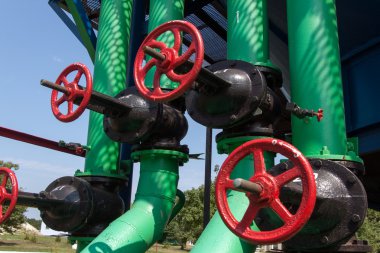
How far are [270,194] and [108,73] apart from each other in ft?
7.24

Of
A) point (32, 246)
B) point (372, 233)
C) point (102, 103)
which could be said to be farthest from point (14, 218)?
point (102, 103)

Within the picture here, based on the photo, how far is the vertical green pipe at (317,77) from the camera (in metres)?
1.78

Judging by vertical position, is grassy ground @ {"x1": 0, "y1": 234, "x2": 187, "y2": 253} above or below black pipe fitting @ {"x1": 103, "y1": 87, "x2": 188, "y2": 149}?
below

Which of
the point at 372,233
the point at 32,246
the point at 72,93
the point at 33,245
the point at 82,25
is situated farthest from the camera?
the point at 33,245

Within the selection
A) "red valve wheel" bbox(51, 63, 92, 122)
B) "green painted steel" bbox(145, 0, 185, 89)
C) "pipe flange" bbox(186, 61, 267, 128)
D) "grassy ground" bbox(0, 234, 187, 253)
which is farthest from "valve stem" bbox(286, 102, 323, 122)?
"grassy ground" bbox(0, 234, 187, 253)

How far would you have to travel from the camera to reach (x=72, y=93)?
2.02m

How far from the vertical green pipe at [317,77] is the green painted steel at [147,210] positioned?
1.00m

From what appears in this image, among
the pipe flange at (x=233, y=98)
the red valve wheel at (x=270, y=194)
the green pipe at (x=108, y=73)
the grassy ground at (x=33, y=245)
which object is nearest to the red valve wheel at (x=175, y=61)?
the pipe flange at (x=233, y=98)

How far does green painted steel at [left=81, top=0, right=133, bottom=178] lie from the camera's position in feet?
9.77

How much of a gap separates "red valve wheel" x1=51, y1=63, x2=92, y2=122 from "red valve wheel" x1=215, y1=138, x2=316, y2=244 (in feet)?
3.11

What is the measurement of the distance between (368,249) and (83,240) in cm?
183

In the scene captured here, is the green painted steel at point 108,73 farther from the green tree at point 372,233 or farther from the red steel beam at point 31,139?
the green tree at point 372,233

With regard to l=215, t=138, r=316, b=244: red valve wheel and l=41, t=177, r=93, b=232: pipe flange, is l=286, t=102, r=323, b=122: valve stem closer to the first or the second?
l=215, t=138, r=316, b=244: red valve wheel

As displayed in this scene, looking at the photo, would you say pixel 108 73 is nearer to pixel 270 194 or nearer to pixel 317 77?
pixel 317 77
